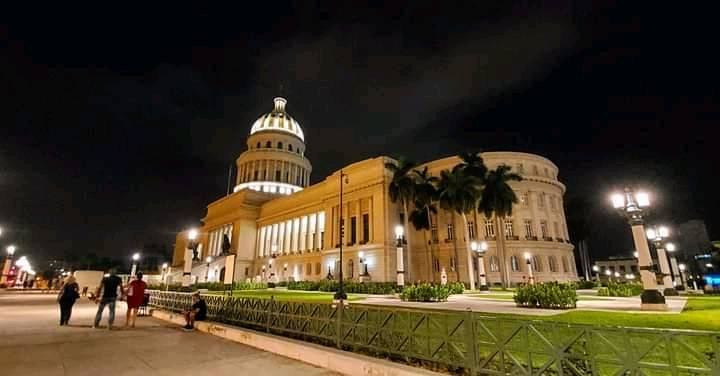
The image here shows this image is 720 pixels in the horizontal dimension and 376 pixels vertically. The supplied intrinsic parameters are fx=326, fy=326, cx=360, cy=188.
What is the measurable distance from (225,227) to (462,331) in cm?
6943

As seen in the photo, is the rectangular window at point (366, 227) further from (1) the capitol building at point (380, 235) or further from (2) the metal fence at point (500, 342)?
(2) the metal fence at point (500, 342)

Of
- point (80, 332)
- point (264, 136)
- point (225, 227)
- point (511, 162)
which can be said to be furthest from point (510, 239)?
point (264, 136)

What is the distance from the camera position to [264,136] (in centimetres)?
7875

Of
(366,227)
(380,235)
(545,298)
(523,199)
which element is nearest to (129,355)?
(545,298)

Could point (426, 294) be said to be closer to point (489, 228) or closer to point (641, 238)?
point (641, 238)

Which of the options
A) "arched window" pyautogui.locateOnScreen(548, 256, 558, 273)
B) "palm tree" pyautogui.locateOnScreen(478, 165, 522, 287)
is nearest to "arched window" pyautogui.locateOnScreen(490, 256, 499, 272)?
"arched window" pyautogui.locateOnScreen(548, 256, 558, 273)

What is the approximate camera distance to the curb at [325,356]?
5572mm

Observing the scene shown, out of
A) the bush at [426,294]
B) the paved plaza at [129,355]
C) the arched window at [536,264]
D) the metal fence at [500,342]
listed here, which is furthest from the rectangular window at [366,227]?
the metal fence at [500,342]

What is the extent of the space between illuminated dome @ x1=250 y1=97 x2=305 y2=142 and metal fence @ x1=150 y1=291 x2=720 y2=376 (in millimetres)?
76932

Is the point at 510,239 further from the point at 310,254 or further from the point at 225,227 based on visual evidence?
the point at 225,227

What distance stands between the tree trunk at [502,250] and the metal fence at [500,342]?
36.2 meters

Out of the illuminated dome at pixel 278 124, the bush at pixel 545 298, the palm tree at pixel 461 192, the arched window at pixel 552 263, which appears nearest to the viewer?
the bush at pixel 545 298

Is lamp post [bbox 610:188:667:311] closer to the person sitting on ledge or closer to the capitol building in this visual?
the person sitting on ledge

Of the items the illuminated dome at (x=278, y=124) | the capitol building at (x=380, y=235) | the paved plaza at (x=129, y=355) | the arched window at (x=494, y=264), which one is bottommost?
the paved plaza at (x=129, y=355)
